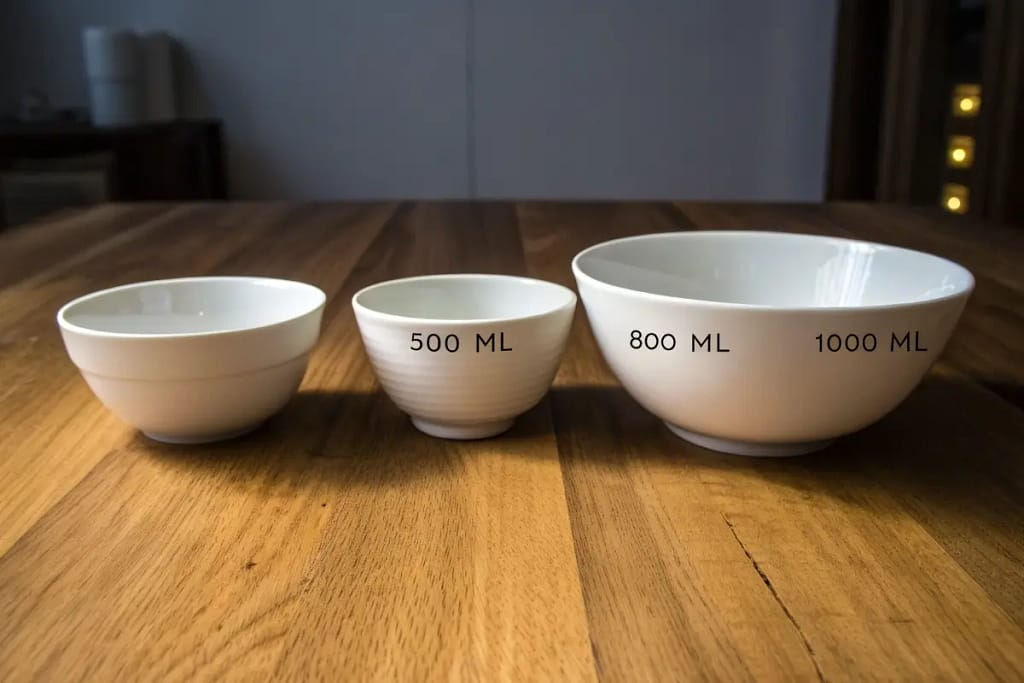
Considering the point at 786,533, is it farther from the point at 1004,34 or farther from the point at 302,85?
the point at 302,85

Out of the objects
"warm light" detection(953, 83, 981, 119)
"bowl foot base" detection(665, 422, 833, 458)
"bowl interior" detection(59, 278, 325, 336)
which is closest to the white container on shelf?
"warm light" detection(953, 83, 981, 119)

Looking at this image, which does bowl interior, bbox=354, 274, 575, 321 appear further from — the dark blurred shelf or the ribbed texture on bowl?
the dark blurred shelf

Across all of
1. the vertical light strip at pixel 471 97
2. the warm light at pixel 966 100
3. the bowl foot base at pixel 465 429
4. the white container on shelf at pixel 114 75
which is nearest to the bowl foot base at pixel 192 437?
the bowl foot base at pixel 465 429

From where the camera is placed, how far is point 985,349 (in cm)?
74

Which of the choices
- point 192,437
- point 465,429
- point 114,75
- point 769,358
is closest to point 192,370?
point 192,437

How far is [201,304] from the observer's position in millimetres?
648

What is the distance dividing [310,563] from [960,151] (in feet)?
8.81

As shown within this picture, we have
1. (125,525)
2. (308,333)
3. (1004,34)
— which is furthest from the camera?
(1004,34)

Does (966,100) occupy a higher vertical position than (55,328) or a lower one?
higher

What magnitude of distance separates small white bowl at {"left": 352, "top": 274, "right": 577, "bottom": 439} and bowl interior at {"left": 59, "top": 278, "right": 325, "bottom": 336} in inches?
3.0

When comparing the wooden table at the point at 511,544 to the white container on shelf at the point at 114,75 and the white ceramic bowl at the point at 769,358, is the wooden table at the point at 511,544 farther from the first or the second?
the white container on shelf at the point at 114,75

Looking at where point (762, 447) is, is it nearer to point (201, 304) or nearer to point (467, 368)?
point (467, 368)

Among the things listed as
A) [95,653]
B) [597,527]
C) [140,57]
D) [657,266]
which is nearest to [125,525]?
[95,653]

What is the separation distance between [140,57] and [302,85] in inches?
21.1
